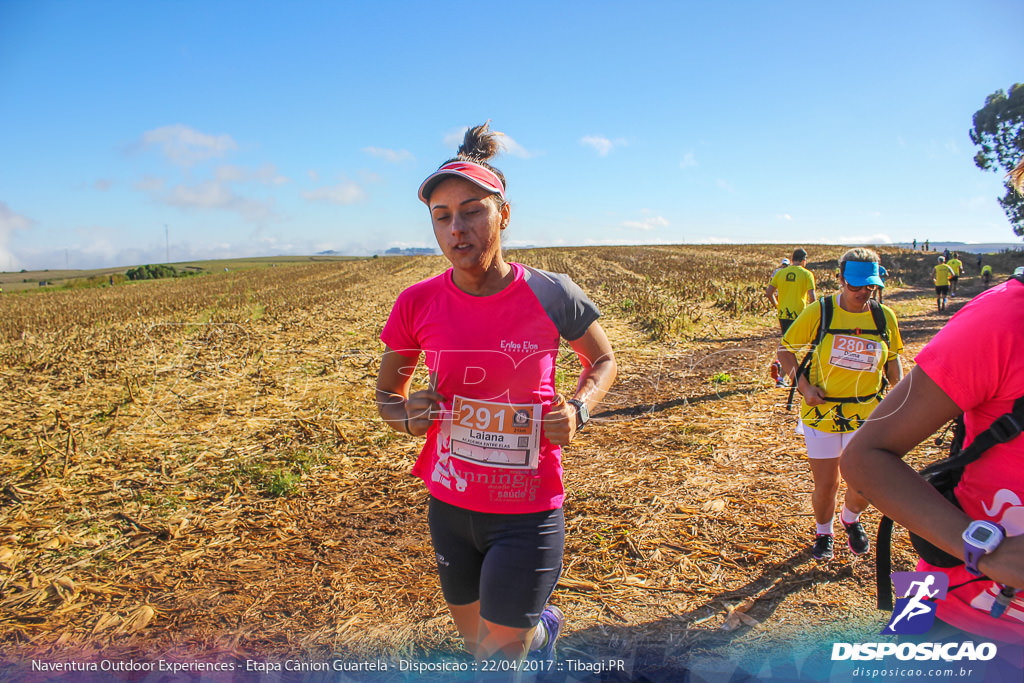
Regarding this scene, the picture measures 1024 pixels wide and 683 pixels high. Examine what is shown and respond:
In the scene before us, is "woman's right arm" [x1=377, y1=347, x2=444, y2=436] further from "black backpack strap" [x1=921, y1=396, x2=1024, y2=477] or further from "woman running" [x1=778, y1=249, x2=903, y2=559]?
"woman running" [x1=778, y1=249, x2=903, y2=559]

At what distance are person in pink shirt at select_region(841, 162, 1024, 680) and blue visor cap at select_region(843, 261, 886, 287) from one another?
2451 millimetres

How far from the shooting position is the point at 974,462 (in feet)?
4.79

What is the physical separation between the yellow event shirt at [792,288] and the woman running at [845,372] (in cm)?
520

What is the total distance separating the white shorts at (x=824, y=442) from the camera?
3.64 m

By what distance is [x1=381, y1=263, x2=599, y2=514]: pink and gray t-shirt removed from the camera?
2.19 m

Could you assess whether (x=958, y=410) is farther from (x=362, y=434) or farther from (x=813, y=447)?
(x=362, y=434)

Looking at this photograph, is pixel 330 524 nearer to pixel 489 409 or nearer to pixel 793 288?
pixel 489 409

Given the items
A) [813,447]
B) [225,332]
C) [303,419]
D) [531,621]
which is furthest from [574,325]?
[225,332]

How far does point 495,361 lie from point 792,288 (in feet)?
26.2

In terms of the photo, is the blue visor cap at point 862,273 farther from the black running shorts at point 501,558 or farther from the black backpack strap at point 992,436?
the black running shorts at point 501,558

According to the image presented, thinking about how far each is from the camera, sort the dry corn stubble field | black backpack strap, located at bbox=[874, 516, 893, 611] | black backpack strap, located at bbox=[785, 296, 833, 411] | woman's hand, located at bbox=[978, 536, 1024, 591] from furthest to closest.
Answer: black backpack strap, located at bbox=[785, 296, 833, 411] → the dry corn stubble field → black backpack strap, located at bbox=[874, 516, 893, 611] → woman's hand, located at bbox=[978, 536, 1024, 591]

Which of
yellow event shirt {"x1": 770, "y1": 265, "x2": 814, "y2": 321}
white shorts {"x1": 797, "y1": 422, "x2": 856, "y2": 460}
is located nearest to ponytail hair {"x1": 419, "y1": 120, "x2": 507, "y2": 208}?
white shorts {"x1": 797, "y1": 422, "x2": 856, "y2": 460}

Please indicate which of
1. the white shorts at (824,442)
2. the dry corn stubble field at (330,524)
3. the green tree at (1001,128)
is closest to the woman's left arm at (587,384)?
the dry corn stubble field at (330,524)

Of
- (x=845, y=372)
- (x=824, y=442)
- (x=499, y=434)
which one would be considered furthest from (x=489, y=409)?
(x=845, y=372)
